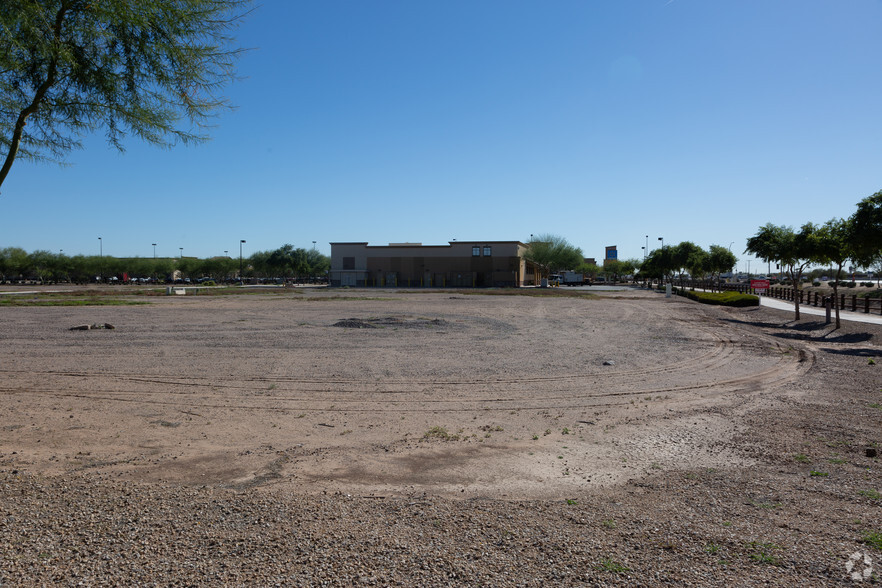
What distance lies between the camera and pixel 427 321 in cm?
2481

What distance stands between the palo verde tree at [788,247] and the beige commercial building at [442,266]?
56311 mm

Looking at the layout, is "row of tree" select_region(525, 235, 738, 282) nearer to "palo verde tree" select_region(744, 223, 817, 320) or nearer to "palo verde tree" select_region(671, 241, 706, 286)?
"palo verde tree" select_region(671, 241, 706, 286)

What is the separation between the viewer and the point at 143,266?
121 metres

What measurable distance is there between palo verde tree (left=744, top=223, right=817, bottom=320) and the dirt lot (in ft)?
53.6

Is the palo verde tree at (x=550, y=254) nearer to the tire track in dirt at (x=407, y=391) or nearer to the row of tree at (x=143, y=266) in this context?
the row of tree at (x=143, y=266)

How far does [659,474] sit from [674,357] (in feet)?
34.6

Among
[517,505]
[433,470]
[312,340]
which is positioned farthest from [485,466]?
[312,340]

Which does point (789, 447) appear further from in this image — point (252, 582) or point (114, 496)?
point (114, 496)

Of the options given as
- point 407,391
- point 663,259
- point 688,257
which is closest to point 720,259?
point 688,257

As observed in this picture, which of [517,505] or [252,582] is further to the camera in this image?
[517,505]

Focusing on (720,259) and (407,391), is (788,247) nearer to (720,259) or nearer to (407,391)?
(407,391)

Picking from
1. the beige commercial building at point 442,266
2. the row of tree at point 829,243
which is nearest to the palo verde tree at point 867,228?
the row of tree at point 829,243

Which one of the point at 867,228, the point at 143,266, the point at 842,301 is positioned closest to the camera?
the point at 867,228

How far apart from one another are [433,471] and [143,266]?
442 feet
